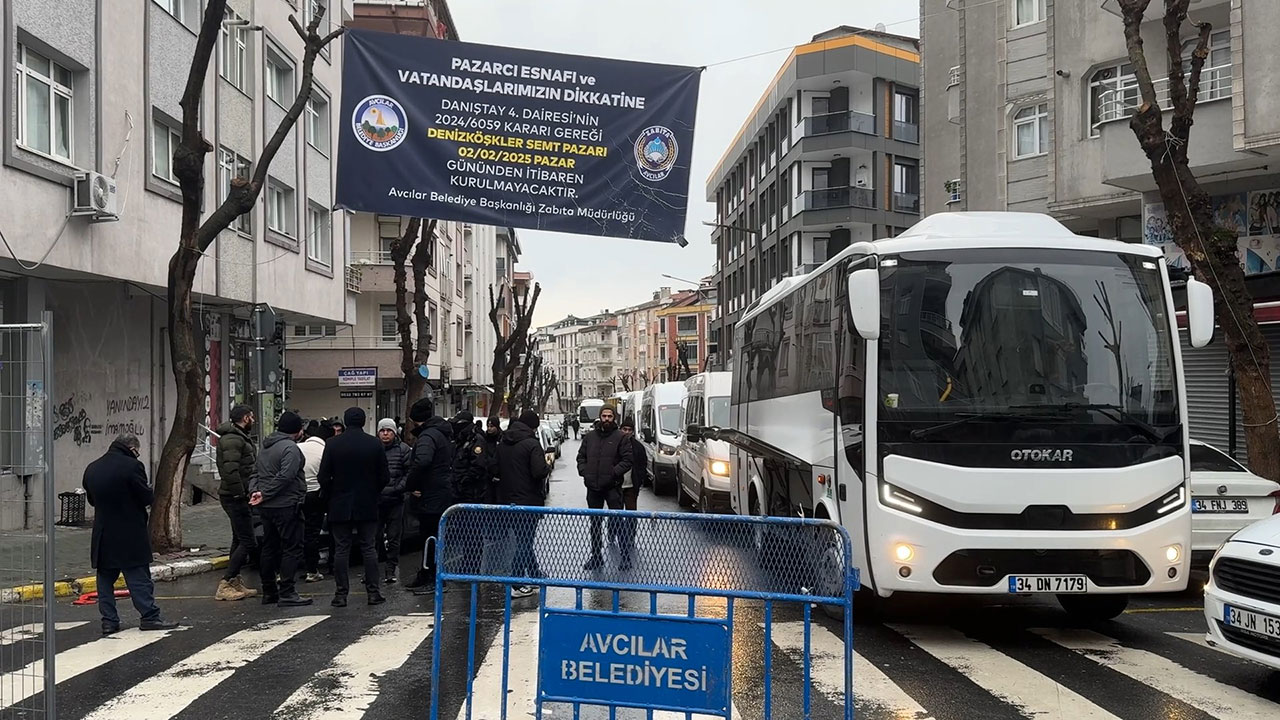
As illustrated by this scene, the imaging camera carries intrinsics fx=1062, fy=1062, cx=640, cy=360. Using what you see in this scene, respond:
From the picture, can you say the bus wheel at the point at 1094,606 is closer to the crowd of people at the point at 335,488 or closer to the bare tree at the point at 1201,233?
the crowd of people at the point at 335,488

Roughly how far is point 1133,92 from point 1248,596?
16.1 m

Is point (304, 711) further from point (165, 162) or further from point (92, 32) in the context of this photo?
point (165, 162)

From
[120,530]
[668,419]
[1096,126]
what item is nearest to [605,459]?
[120,530]

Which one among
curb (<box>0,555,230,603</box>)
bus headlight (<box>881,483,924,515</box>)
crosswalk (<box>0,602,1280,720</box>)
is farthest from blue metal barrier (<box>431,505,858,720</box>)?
curb (<box>0,555,230,603</box>)

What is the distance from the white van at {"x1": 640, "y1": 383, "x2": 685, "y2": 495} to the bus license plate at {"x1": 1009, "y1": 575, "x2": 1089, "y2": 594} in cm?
1440

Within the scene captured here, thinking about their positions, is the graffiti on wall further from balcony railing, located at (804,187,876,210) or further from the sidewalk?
balcony railing, located at (804,187,876,210)

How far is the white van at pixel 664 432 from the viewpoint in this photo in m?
23.8

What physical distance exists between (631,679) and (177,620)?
19.7ft

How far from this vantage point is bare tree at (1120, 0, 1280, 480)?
1237 cm

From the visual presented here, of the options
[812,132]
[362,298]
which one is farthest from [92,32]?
[812,132]

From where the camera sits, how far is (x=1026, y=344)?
8.13 meters

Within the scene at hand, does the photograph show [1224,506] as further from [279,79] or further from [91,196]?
[279,79]

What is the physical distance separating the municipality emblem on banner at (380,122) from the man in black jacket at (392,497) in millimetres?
3018

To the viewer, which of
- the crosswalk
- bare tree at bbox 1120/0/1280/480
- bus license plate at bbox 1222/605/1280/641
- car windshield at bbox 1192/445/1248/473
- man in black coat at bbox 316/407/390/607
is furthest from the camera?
bare tree at bbox 1120/0/1280/480
